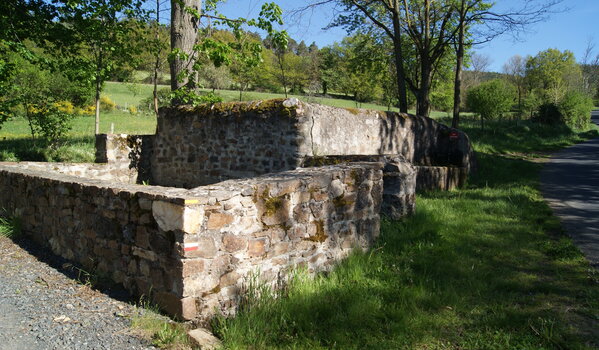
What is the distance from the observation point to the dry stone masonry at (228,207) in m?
3.31

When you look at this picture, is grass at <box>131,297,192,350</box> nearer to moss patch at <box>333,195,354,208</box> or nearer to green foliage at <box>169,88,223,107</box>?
moss patch at <box>333,195,354,208</box>

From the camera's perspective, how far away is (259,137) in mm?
7938

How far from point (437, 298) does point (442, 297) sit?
86 millimetres

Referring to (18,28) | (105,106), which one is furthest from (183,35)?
(105,106)

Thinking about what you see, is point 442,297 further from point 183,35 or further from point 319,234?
point 183,35

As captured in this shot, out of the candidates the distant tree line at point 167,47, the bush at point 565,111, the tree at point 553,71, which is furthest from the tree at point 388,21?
the tree at point 553,71

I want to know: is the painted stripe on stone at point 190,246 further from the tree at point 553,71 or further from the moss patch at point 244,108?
the tree at point 553,71

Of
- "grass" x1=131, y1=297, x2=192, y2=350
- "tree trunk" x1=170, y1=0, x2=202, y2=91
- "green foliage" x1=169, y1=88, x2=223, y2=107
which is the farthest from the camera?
"tree trunk" x1=170, y1=0, x2=202, y2=91

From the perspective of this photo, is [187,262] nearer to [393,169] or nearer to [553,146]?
[393,169]

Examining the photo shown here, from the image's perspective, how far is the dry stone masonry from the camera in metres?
3.31

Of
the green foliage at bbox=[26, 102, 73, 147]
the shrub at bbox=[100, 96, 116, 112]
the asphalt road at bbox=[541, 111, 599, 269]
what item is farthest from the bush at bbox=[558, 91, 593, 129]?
the shrub at bbox=[100, 96, 116, 112]

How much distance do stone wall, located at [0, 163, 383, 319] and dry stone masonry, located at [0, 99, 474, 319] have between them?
0.01 m

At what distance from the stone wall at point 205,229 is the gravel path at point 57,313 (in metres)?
0.26

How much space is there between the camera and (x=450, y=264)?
184 inches
